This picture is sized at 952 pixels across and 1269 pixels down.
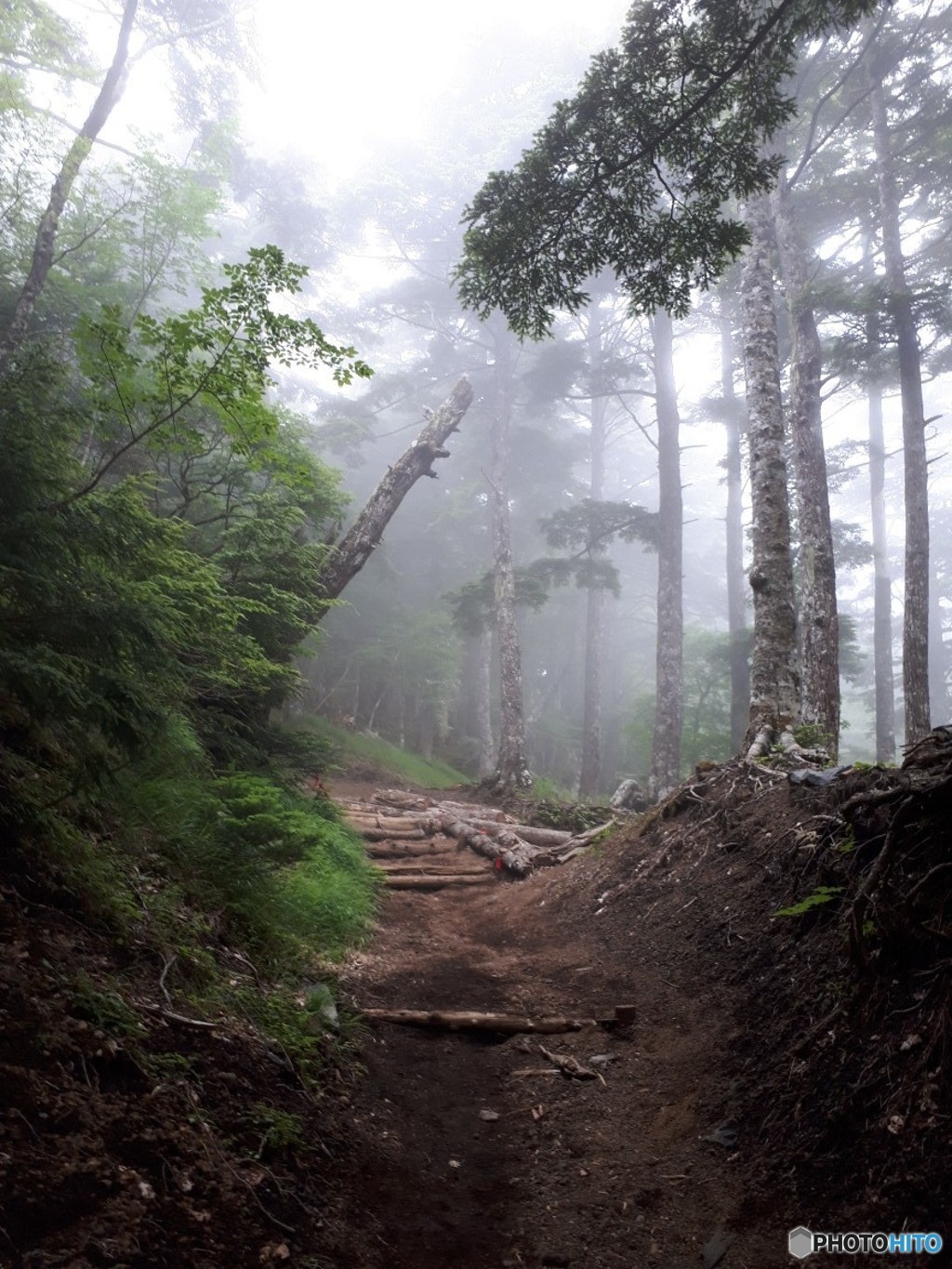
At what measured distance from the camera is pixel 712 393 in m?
26.4

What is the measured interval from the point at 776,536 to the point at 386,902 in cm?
652

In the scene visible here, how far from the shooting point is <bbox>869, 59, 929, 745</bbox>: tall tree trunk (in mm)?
11672

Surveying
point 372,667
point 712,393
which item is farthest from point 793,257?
point 372,667

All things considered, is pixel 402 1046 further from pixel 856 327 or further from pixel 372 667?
pixel 372 667

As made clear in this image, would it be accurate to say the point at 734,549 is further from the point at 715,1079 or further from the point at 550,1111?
the point at 550,1111

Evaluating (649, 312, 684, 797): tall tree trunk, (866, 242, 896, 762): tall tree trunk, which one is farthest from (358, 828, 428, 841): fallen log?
(866, 242, 896, 762): tall tree trunk

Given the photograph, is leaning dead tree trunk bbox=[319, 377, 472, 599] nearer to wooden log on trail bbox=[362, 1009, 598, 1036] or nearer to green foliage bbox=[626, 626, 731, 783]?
wooden log on trail bbox=[362, 1009, 598, 1036]

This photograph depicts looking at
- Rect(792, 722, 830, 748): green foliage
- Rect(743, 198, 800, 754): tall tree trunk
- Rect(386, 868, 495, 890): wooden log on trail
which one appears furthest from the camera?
Rect(386, 868, 495, 890): wooden log on trail

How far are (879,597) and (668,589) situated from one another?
10.6m

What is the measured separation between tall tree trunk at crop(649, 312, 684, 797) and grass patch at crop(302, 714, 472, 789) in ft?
20.0

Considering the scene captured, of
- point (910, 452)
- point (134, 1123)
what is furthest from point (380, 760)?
point (134, 1123)

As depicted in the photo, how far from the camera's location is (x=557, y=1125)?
3826mm

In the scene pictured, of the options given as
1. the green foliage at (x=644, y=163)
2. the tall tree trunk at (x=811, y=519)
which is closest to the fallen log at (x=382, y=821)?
the tall tree trunk at (x=811, y=519)

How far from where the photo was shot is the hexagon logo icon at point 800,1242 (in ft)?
8.05
